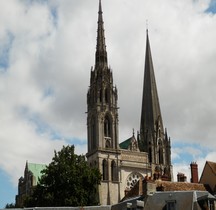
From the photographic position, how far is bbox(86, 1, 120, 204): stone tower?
89.9 meters

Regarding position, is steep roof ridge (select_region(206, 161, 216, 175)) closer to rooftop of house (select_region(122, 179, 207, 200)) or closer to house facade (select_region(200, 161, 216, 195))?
house facade (select_region(200, 161, 216, 195))

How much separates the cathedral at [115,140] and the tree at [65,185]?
30.5 meters

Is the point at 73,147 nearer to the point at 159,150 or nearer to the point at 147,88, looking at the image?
the point at 159,150

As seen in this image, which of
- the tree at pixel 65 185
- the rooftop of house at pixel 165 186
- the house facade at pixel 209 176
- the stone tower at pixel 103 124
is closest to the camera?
the rooftop of house at pixel 165 186

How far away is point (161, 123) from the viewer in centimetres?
10481

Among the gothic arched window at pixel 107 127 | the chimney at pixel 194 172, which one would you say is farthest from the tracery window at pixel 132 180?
the chimney at pixel 194 172

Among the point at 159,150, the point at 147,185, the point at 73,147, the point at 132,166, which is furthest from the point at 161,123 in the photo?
the point at 147,185

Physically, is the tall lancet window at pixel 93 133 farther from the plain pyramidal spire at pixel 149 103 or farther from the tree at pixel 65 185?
the tree at pixel 65 185

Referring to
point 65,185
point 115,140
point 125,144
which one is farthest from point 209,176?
point 125,144

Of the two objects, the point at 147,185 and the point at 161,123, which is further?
the point at 161,123

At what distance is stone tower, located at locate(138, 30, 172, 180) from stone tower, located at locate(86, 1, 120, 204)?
9.11 metres

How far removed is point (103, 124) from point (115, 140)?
3.62 meters

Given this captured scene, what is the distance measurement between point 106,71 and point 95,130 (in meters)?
12.9

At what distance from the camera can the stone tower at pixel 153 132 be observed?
9969cm
